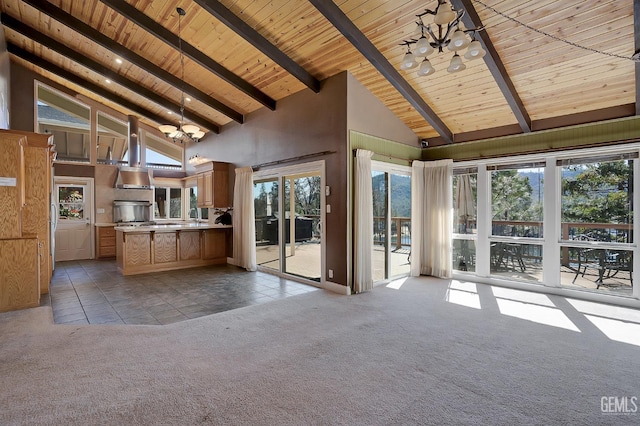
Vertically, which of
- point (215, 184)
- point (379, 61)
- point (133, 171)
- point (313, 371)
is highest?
point (379, 61)

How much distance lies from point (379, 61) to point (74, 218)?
858 cm

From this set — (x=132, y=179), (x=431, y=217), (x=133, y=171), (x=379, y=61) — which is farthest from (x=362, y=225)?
(x=133, y=171)

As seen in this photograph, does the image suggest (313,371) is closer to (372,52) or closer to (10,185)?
(372,52)

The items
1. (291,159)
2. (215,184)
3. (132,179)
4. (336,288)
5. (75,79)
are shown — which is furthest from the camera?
(132,179)

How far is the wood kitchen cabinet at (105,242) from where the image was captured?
Answer: 8344mm

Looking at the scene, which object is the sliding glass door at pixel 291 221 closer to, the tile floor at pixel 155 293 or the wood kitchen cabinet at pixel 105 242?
the tile floor at pixel 155 293

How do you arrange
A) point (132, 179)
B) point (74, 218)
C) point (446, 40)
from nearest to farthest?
point (446, 40), point (74, 218), point (132, 179)

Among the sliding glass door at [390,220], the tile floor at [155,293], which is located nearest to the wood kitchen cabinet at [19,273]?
the tile floor at [155,293]

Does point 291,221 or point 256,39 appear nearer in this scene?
point 256,39

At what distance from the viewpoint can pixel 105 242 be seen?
8414 millimetres

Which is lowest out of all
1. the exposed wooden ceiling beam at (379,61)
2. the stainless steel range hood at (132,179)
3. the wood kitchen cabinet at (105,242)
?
the wood kitchen cabinet at (105,242)

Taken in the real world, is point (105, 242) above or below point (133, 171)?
below

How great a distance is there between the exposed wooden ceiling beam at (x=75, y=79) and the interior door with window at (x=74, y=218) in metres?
2.33

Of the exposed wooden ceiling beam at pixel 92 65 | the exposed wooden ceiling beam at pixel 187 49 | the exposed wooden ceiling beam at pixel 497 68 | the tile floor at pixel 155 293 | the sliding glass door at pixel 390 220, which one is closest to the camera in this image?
the exposed wooden ceiling beam at pixel 497 68
